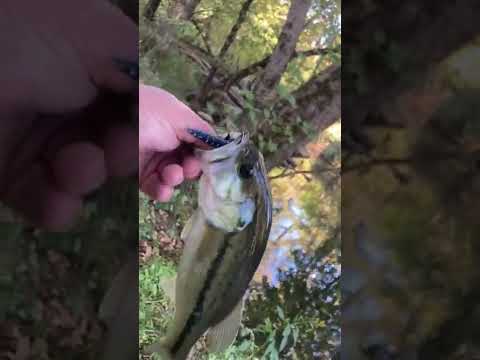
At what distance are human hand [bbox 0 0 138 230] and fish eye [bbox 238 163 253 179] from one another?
0.95 ft

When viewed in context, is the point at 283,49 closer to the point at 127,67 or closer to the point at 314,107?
the point at 314,107

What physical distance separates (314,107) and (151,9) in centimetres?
55

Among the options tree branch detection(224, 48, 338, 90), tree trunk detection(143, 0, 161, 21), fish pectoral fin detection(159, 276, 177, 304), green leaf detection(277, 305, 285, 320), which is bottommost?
green leaf detection(277, 305, 285, 320)

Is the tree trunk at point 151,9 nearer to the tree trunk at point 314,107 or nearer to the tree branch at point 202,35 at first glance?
the tree branch at point 202,35

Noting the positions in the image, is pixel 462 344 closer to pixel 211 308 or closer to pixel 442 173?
pixel 442 173

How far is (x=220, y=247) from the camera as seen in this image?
1725 mm

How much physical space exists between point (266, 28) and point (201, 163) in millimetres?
439

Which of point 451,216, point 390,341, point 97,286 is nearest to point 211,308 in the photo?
point 97,286

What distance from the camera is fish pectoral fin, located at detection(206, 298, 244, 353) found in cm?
174

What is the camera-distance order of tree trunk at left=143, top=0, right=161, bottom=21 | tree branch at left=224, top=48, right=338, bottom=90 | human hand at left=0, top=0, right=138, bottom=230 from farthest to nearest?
tree branch at left=224, top=48, right=338, bottom=90 → tree trunk at left=143, top=0, right=161, bottom=21 → human hand at left=0, top=0, right=138, bottom=230

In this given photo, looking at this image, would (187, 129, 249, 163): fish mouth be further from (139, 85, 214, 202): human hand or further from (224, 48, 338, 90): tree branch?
(224, 48, 338, 90): tree branch

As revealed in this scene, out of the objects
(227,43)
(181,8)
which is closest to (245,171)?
(227,43)

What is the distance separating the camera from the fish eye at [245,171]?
5.54 feet

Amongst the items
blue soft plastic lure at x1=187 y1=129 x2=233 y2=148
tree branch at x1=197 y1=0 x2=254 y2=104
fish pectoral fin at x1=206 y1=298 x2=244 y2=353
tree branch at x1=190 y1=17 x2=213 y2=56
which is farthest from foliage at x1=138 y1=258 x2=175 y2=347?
tree branch at x1=190 y1=17 x2=213 y2=56
